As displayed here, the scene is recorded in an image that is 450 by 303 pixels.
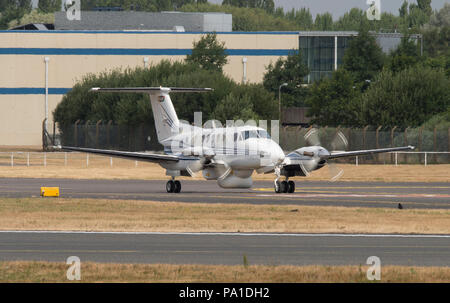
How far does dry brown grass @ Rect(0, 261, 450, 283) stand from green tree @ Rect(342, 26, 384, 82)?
104 m

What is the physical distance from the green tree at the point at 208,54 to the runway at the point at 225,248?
3479 inches

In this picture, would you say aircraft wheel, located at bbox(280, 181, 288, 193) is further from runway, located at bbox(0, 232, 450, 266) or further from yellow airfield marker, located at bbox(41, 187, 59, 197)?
runway, located at bbox(0, 232, 450, 266)

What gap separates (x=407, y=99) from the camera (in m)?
77.5

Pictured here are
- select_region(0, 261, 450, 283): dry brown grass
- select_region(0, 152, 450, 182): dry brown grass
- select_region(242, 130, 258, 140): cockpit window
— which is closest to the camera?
select_region(0, 261, 450, 283): dry brown grass

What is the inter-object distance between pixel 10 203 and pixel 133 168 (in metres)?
30.1

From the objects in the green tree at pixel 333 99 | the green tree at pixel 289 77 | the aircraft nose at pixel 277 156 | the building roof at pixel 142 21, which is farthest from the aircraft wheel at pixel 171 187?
the building roof at pixel 142 21

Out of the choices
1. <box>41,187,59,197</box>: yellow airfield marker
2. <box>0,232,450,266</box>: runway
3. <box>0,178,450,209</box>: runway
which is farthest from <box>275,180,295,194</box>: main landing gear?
<box>0,232,450,266</box>: runway

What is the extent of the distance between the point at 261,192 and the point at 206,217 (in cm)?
1394

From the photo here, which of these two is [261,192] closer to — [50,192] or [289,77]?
[50,192]

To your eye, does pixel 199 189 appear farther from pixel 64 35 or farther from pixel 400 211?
pixel 64 35

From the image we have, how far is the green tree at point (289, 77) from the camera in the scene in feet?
398

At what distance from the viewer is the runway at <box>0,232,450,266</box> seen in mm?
21000

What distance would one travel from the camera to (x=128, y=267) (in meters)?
19.3

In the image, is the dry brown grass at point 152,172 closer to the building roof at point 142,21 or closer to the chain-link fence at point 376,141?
the chain-link fence at point 376,141
